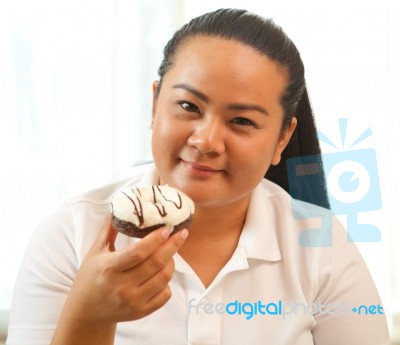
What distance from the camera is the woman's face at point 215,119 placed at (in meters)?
1.04

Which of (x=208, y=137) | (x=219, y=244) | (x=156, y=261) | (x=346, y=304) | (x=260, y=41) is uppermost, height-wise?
(x=260, y=41)

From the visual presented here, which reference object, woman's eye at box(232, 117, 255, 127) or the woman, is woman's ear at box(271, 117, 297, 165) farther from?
woman's eye at box(232, 117, 255, 127)

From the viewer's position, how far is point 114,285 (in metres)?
0.90

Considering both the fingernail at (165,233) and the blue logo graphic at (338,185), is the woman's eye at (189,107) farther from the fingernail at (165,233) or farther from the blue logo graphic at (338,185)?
the blue logo graphic at (338,185)

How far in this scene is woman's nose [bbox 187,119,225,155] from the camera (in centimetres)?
101

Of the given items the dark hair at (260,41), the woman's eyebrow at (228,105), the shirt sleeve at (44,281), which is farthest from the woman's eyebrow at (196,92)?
the shirt sleeve at (44,281)

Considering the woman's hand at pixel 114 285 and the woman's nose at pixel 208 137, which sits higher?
the woman's nose at pixel 208 137

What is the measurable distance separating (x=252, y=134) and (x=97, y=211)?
0.38m

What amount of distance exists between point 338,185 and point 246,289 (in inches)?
16.9

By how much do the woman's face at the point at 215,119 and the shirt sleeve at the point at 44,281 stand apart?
262 mm

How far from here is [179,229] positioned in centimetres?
96

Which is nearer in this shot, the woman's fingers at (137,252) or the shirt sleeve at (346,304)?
the woman's fingers at (137,252)

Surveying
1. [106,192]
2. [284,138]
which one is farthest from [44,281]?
[284,138]

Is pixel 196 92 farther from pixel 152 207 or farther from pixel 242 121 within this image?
pixel 152 207
